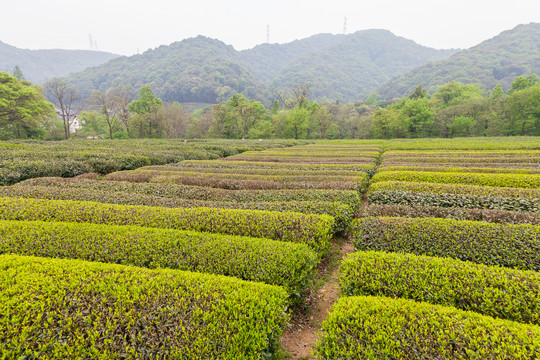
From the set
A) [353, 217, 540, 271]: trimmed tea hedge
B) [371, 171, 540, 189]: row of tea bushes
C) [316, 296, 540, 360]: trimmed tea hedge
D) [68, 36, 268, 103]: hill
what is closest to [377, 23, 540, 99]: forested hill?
[68, 36, 268, 103]: hill

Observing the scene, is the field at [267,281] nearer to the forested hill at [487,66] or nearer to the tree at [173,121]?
the tree at [173,121]

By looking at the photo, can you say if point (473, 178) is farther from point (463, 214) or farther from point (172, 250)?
point (172, 250)

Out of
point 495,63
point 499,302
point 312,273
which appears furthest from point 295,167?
point 495,63

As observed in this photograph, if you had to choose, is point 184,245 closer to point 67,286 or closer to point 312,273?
point 67,286

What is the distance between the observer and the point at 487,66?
11788 centimetres

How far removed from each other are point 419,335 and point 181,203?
25.7 feet

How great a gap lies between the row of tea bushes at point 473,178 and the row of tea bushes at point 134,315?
38.1 ft

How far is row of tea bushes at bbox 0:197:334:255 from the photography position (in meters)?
6.34

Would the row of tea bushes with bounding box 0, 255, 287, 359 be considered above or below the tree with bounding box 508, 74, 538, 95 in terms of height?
below

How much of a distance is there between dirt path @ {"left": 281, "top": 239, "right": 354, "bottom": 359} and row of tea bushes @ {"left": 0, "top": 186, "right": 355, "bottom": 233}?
1.60 m

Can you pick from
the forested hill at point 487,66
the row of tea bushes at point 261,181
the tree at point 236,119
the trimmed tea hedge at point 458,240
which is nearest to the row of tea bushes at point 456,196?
the row of tea bushes at point 261,181

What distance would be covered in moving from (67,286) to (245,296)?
9.82ft

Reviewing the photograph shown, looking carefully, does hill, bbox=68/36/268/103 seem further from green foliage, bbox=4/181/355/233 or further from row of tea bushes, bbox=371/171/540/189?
green foliage, bbox=4/181/355/233

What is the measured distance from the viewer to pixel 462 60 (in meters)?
129
